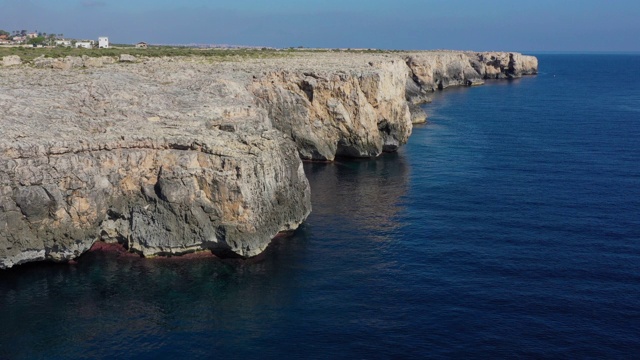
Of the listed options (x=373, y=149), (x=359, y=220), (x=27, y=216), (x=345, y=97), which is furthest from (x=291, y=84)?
(x=27, y=216)

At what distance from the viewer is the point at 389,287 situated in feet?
150

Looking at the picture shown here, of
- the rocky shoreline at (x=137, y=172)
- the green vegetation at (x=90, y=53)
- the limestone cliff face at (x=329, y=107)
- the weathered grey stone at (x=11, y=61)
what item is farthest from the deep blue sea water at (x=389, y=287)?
the green vegetation at (x=90, y=53)

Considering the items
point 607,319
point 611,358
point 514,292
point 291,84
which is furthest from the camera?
point 291,84

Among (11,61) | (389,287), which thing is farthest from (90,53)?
(389,287)

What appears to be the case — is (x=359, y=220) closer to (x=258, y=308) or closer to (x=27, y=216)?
(x=258, y=308)

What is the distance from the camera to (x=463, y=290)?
148 ft

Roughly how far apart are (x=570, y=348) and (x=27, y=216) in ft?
134

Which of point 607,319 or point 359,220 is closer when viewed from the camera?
point 607,319

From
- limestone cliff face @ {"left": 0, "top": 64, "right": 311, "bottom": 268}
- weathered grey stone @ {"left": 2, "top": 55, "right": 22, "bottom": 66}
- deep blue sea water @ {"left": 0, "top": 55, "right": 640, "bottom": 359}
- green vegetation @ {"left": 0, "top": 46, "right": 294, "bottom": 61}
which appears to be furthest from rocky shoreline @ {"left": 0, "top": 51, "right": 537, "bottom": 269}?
green vegetation @ {"left": 0, "top": 46, "right": 294, "bottom": 61}

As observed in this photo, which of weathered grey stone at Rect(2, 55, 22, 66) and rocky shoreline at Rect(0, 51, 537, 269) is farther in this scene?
weathered grey stone at Rect(2, 55, 22, 66)

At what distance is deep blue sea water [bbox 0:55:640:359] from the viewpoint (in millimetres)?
38094

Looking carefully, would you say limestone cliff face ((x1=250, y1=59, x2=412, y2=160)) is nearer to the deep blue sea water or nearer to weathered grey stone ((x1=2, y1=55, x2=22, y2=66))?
the deep blue sea water

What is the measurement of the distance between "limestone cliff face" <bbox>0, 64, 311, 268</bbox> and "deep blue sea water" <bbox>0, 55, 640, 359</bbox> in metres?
2.33

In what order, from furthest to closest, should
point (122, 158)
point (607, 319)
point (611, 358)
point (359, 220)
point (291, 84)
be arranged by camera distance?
point (291, 84) < point (359, 220) < point (122, 158) < point (607, 319) < point (611, 358)
